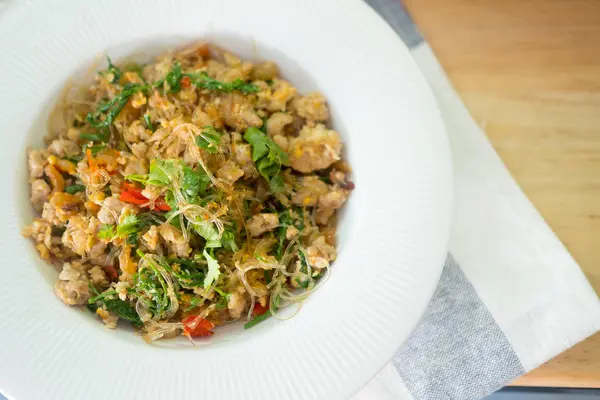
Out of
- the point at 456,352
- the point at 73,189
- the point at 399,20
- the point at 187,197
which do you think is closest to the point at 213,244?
the point at 187,197

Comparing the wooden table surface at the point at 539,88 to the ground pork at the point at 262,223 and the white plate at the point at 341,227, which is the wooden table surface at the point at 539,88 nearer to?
the white plate at the point at 341,227

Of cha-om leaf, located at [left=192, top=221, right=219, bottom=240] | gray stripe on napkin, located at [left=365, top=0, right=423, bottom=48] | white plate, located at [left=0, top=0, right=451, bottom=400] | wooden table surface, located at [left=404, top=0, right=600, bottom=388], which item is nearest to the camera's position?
white plate, located at [left=0, top=0, right=451, bottom=400]

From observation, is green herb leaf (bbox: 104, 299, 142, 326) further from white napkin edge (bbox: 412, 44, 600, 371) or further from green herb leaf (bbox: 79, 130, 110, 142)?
white napkin edge (bbox: 412, 44, 600, 371)

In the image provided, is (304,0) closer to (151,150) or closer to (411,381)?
(151,150)

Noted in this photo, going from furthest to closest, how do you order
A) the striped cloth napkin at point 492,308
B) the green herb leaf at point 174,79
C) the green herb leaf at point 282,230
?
1. the striped cloth napkin at point 492,308
2. the green herb leaf at point 174,79
3. the green herb leaf at point 282,230

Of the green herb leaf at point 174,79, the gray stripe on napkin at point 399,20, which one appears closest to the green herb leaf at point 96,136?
the green herb leaf at point 174,79

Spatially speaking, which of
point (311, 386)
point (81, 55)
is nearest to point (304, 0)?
point (81, 55)

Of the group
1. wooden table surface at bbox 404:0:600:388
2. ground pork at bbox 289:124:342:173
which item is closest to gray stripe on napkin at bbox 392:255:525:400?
wooden table surface at bbox 404:0:600:388

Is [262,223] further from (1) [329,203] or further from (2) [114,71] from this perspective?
(2) [114,71]
